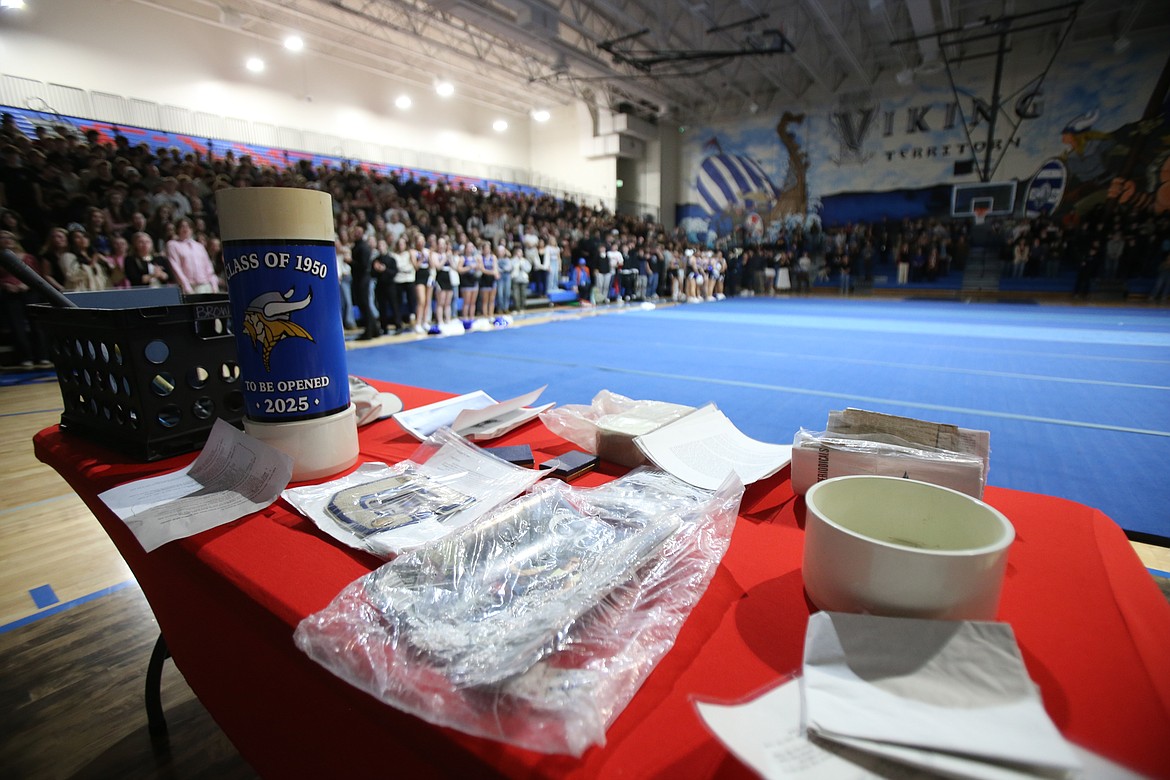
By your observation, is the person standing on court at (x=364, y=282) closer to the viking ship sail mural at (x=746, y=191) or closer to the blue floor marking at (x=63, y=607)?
the blue floor marking at (x=63, y=607)

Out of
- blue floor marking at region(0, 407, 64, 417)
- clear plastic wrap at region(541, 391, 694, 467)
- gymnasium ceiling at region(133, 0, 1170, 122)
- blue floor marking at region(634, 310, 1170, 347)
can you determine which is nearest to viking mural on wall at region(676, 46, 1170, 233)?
gymnasium ceiling at region(133, 0, 1170, 122)

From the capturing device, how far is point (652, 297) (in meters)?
13.5

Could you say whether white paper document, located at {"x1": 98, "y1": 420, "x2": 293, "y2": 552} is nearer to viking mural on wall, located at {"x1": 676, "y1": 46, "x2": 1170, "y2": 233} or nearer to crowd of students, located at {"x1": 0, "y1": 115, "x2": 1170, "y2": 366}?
crowd of students, located at {"x1": 0, "y1": 115, "x2": 1170, "y2": 366}

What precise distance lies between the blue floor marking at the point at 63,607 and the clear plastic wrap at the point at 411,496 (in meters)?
1.39

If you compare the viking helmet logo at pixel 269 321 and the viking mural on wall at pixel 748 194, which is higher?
the viking mural on wall at pixel 748 194

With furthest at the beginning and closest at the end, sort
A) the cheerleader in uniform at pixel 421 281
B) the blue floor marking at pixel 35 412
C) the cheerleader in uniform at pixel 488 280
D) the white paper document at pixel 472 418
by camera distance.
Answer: the cheerleader in uniform at pixel 488 280, the cheerleader in uniform at pixel 421 281, the blue floor marking at pixel 35 412, the white paper document at pixel 472 418

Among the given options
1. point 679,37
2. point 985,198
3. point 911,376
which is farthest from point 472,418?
point 985,198

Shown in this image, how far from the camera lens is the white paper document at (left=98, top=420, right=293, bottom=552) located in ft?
2.17

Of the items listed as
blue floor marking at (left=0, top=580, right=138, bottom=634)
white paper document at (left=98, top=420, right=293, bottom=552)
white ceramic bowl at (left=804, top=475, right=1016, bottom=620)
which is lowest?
blue floor marking at (left=0, top=580, right=138, bottom=634)

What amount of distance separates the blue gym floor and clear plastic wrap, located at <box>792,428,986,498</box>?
1.66 metres

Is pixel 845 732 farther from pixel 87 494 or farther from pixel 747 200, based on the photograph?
pixel 747 200

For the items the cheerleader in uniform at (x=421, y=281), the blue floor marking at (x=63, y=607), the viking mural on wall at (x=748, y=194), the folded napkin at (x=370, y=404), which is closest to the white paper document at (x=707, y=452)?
the folded napkin at (x=370, y=404)

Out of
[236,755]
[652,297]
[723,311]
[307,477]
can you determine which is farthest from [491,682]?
[652,297]

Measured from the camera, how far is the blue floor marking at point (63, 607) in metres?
1.44
